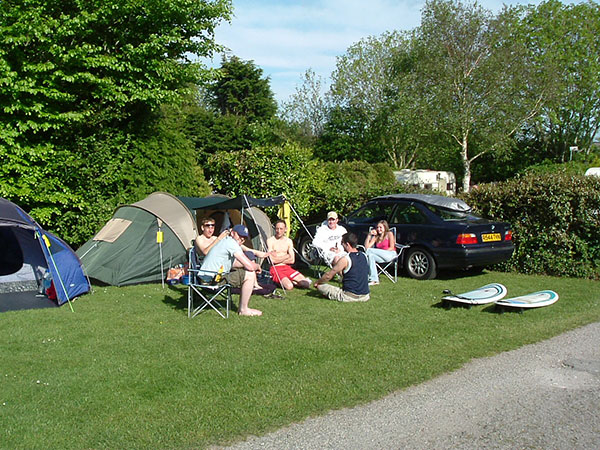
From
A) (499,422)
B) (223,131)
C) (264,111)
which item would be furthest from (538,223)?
(264,111)

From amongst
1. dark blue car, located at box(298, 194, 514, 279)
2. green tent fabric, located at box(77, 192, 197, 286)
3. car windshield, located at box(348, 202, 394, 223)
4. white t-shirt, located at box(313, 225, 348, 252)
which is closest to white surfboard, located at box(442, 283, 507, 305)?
dark blue car, located at box(298, 194, 514, 279)

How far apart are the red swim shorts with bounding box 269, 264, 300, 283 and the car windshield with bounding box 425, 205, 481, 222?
3.06 m

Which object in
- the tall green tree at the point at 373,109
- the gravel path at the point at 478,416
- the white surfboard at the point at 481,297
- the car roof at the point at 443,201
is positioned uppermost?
the tall green tree at the point at 373,109

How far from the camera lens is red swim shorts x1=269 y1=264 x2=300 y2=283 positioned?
31.4 ft

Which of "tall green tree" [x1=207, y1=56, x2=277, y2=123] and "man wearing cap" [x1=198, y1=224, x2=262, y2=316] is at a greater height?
"tall green tree" [x1=207, y1=56, x2=277, y2=123]

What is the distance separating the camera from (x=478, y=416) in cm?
437

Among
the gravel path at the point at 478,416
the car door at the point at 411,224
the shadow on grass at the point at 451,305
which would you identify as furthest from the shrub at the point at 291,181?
the gravel path at the point at 478,416

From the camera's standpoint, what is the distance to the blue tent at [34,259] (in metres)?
8.48

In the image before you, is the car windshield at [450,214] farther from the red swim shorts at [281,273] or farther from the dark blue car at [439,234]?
the red swim shorts at [281,273]

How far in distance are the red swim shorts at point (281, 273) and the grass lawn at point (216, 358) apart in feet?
1.69

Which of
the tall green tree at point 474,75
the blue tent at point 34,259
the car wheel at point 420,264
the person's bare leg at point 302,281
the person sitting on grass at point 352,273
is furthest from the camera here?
the tall green tree at point 474,75

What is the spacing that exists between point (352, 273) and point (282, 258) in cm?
167

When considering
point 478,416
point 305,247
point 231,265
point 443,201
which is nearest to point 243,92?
point 305,247

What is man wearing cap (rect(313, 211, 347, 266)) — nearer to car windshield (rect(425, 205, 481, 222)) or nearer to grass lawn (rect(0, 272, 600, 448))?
grass lawn (rect(0, 272, 600, 448))
